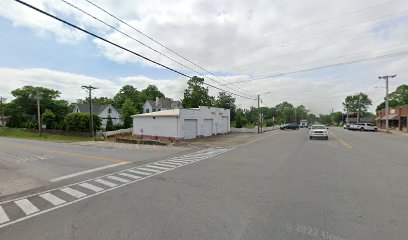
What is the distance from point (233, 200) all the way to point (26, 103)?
75889mm

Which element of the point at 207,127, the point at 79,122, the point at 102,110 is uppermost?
the point at 102,110

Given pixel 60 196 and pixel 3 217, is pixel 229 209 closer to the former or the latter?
pixel 60 196

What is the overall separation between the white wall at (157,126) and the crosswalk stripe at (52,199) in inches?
821

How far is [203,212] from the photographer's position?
5715 mm

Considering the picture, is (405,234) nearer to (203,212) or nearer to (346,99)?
(203,212)

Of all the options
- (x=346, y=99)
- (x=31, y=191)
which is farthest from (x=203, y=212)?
(x=346, y=99)

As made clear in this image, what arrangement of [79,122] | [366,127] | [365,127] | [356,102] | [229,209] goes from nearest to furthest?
[229,209] → [79,122] → [366,127] → [365,127] → [356,102]

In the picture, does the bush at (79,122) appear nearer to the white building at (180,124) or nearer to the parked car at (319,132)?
the white building at (180,124)

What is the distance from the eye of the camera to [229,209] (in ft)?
19.2

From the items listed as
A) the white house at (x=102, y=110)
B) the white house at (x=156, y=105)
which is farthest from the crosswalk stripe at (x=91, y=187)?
the white house at (x=156, y=105)

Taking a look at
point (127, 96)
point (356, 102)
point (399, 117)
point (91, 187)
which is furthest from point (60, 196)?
point (356, 102)

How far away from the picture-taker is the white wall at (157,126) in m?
29.2

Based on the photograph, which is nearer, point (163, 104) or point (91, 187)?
point (91, 187)

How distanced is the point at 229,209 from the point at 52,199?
5.59 m
